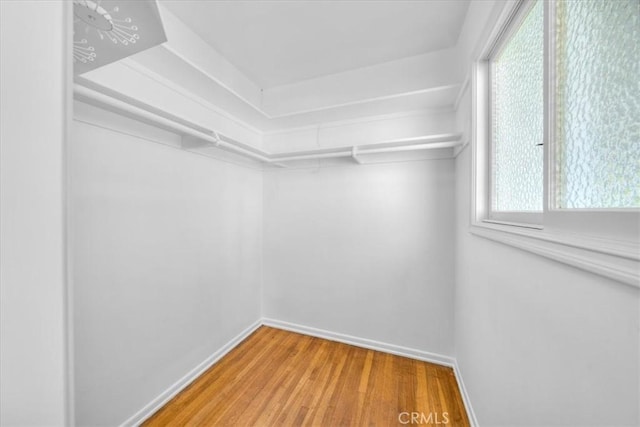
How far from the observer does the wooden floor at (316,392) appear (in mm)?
1416

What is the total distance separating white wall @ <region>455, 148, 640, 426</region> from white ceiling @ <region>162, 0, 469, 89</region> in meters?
1.51

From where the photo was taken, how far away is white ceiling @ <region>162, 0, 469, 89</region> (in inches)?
57.2

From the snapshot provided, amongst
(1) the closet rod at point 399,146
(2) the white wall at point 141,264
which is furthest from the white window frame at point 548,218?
(2) the white wall at point 141,264

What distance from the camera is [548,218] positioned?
0.69 metres

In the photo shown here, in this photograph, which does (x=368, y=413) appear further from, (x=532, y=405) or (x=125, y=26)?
(x=125, y=26)

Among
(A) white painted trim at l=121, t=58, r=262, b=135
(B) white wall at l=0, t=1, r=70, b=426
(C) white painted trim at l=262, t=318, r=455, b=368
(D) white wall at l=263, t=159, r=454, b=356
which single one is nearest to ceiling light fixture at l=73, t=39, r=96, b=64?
(B) white wall at l=0, t=1, r=70, b=426

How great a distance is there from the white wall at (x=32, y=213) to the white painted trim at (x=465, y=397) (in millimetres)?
1795

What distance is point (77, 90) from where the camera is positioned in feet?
3.06

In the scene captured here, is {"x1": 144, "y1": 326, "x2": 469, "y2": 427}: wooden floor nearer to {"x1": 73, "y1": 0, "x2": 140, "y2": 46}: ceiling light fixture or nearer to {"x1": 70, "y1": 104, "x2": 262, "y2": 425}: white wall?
{"x1": 70, "y1": 104, "x2": 262, "y2": 425}: white wall

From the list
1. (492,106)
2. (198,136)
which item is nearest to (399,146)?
(492,106)

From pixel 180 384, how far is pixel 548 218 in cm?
228

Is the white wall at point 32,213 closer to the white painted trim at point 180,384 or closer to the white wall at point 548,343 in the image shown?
the white wall at point 548,343

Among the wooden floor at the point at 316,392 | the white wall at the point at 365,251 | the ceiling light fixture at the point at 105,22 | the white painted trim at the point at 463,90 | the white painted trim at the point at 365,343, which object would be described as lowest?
the wooden floor at the point at 316,392

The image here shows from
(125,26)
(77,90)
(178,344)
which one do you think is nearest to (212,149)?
(77,90)
